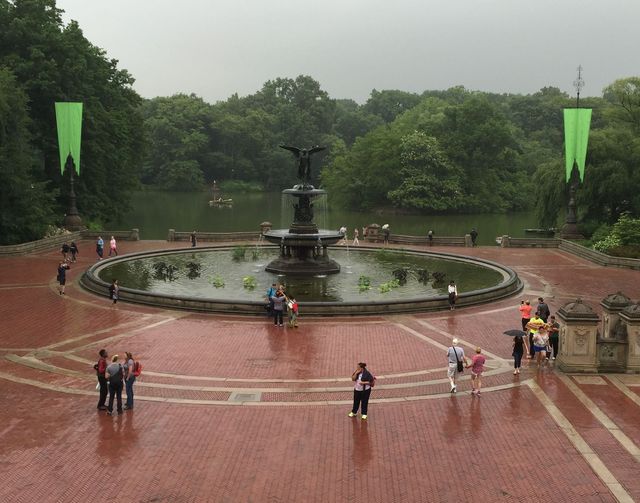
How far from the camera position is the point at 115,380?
1497 cm

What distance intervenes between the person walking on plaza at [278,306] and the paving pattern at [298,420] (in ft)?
1.82

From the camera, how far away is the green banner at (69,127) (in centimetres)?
4716

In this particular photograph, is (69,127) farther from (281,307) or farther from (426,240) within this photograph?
(281,307)

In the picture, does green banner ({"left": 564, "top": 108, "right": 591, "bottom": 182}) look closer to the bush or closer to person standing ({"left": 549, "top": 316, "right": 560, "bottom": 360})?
the bush

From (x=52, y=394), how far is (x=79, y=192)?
40858 mm

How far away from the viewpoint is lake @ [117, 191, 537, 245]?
233 ft

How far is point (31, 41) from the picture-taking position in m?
51.5

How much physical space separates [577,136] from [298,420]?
3748 cm

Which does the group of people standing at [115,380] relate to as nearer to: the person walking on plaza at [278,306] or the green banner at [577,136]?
the person walking on plaza at [278,306]

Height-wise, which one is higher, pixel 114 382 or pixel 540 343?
pixel 540 343

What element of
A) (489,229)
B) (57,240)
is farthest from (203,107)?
(57,240)

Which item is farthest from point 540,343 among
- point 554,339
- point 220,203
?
point 220,203

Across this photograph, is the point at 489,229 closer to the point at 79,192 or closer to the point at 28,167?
the point at 79,192

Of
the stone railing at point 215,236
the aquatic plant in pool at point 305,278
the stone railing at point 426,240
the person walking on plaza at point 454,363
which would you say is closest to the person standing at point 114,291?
the aquatic plant in pool at point 305,278
